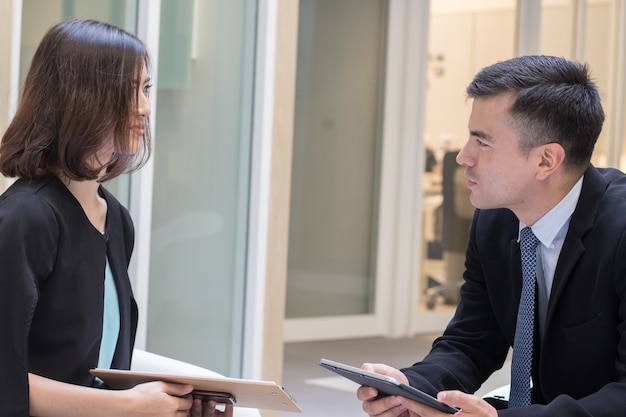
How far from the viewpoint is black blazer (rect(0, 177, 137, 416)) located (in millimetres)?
2012

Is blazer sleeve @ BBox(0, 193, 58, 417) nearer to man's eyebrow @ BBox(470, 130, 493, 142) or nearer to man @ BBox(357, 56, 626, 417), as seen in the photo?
man @ BBox(357, 56, 626, 417)

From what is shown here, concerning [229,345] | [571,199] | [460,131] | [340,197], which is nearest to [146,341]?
[229,345]

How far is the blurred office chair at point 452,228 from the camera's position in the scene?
7.97 meters

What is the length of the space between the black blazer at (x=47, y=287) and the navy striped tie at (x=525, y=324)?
3.20 ft

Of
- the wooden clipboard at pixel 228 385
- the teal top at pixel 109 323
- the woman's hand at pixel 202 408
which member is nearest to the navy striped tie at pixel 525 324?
the wooden clipboard at pixel 228 385

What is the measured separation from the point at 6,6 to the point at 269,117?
132 centimetres

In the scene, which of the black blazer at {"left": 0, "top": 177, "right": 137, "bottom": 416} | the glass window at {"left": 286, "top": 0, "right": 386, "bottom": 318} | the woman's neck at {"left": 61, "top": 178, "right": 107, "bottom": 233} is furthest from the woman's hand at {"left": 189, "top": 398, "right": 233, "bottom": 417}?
the glass window at {"left": 286, "top": 0, "right": 386, "bottom": 318}

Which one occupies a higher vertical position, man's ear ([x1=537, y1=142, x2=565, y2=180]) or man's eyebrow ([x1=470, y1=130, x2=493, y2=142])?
man's eyebrow ([x1=470, y1=130, x2=493, y2=142])

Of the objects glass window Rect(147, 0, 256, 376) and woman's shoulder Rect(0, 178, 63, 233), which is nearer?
woman's shoulder Rect(0, 178, 63, 233)

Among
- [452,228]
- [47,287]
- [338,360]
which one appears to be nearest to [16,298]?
[47,287]

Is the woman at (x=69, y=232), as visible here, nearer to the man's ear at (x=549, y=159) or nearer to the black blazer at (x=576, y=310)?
the black blazer at (x=576, y=310)

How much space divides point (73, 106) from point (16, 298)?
1.48 ft

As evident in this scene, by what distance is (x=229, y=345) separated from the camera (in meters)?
4.36

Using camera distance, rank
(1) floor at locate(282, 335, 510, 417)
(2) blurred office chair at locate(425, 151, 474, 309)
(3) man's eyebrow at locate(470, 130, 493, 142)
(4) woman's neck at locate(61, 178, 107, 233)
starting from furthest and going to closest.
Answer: (2) blurred office chair at locate(425, 151, 474, 309) < (1) floor at locate(282, 335, 510, 417) < (3) man's eyebrow at locate(470, 130, 493, 142) < (4) woman's neck at locate(61, 178, 107, 233)
